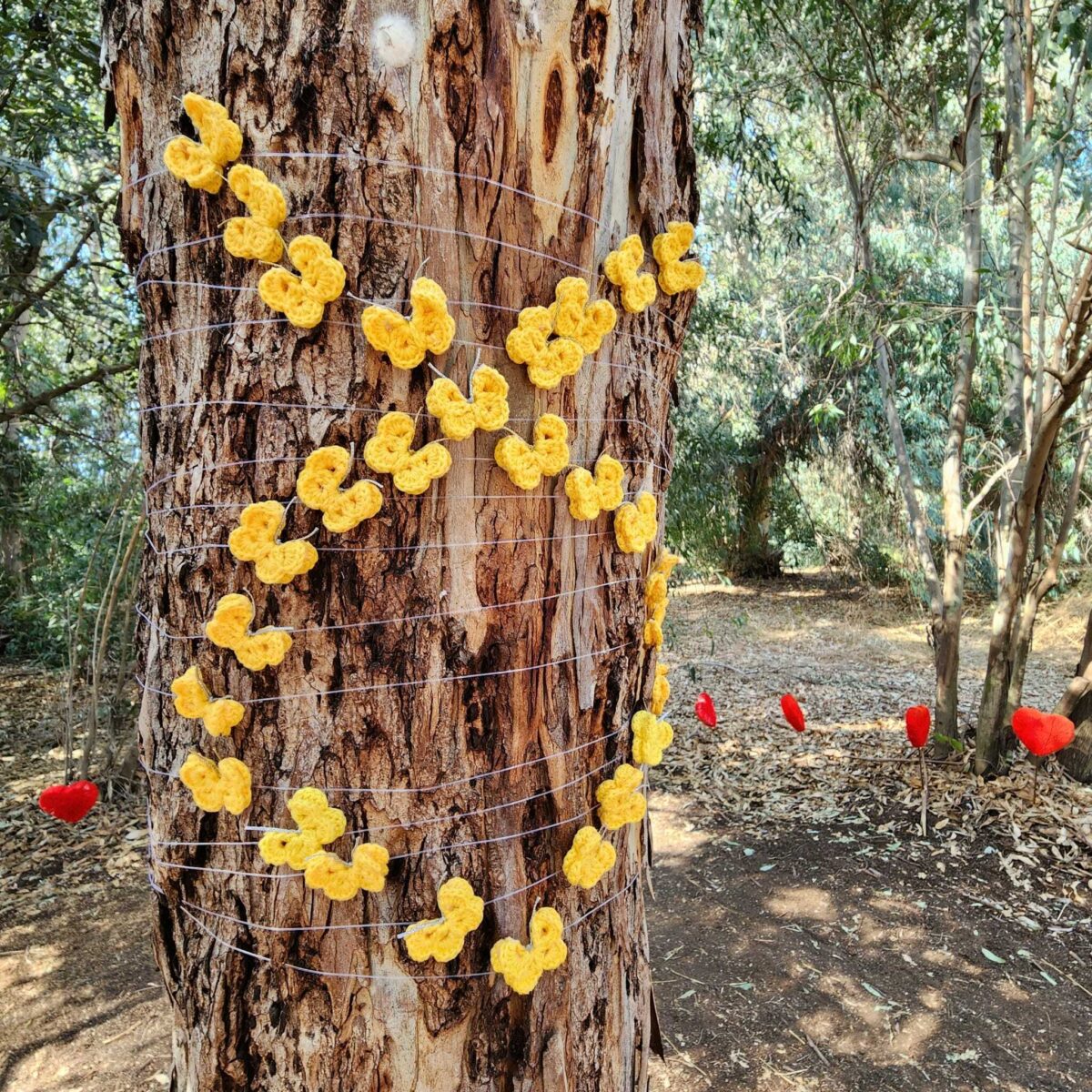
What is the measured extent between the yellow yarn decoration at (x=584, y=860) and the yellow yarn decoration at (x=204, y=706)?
0.42 meters

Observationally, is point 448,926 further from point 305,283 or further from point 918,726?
point 918,726

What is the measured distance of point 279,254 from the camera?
854mm

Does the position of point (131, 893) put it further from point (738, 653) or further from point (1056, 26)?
point (738, 653)

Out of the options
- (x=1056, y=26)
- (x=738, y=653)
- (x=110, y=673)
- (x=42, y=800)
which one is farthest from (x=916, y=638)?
(x=42, y=800)

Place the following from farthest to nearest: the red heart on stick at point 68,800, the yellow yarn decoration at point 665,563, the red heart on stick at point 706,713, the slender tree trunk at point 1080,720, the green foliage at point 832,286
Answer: the green foliage at point 832,286, the slender tree trunk at point 1080,720, the red heart on stick at point 706,713, the red heart on stick at point 68,800, the yellow yarn decoration at point 665,563

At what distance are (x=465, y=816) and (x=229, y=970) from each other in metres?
0.33

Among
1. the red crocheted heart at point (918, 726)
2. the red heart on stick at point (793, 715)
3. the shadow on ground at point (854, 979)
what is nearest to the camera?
the shadow on ground at point (854, 979)

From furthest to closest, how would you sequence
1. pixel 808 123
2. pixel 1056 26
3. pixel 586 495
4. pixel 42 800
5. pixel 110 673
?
pixel 808 123, pixel 110 673, pixel 1056 26, pixel 42 800, pixel 586 495

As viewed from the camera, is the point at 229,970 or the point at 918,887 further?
the point at 918,887

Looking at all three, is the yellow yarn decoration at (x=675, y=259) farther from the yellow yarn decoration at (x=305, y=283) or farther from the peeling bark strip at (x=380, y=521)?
the yellow yarn decoration at (x=305, y=283)

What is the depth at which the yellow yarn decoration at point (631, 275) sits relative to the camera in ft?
3.23

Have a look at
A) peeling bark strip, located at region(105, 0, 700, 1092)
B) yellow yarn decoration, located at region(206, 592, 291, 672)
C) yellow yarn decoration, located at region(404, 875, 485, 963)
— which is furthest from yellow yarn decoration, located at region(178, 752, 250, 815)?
yellow yarn decoration, located at region(404, 875, 485, 963)

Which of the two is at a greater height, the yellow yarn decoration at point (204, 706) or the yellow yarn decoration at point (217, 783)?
the yellow yarn decoration at point (204, 706)

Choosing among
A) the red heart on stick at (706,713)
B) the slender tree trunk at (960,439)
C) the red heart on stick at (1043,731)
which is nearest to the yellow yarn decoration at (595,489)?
the red heart on stick at (1043,731)
